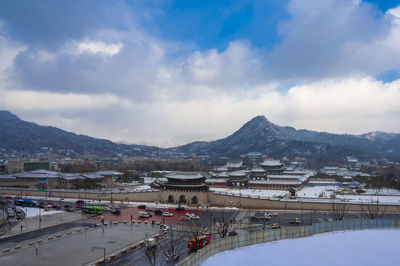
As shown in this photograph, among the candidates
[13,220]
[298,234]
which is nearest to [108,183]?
[13,220]

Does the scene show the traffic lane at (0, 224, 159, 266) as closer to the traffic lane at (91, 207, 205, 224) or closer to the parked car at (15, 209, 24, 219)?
the traffic lane at (91, 207, 205, 224)

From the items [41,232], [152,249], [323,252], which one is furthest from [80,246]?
[323,252]

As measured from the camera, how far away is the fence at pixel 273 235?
13195 millimetres

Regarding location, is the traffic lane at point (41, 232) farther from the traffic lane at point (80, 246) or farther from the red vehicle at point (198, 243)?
the red vehicle at point (198, 243)

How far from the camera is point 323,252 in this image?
1415 cm

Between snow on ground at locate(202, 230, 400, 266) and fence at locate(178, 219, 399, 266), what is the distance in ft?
0.90

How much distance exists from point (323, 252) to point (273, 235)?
2.50 m

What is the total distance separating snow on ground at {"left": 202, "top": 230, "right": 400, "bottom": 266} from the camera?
13031 millimetres

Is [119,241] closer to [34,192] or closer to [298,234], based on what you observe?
[298,234]

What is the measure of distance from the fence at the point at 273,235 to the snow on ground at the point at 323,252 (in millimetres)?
275

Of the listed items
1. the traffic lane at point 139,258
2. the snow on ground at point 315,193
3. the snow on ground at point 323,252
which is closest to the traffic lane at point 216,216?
the traffic lane at point 139,258

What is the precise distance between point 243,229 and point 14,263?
1992 cm

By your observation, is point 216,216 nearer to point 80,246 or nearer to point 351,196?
point 80,246

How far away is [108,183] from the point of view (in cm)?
8306
